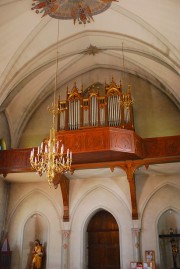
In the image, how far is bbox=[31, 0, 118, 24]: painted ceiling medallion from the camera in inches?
429

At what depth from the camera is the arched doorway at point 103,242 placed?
1396 cm

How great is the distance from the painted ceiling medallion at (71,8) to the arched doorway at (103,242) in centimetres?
925

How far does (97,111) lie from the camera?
40.6 ft

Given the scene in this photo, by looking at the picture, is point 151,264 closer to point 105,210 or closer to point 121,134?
point 105,210

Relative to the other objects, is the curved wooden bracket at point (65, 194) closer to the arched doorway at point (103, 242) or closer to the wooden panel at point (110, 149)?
the arched doorway at point (103, 242)

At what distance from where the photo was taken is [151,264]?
11812 millimetres

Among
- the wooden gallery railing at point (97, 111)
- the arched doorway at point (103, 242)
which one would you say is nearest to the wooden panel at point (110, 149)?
the wooden gallery railing at point (97, 111)

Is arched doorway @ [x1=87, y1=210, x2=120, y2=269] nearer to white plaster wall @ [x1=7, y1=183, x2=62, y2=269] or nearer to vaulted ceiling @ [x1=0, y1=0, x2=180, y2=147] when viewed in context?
white plaster wall @ [x1=7, y1=183, x2=62, y2=269]

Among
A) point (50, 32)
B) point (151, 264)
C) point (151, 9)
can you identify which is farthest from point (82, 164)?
point (151, 9)

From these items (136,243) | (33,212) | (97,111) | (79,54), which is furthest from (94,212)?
(79,54)

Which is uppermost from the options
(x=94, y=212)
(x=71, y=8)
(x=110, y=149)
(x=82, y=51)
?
(x=82, y=51)

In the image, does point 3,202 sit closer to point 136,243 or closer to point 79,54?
point 136,243

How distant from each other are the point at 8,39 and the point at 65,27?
2.39 metres

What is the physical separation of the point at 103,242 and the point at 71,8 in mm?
10625
